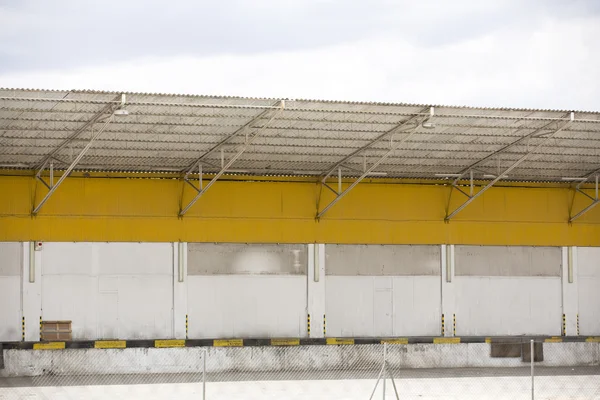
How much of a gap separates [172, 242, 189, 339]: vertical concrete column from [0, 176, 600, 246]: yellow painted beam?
601 mm

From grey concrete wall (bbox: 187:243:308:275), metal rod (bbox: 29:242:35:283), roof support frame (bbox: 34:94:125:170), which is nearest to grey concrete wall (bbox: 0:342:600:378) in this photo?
metal rod (bbox: 29:242:35:283)

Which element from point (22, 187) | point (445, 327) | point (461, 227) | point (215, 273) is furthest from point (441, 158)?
point (22, 187)

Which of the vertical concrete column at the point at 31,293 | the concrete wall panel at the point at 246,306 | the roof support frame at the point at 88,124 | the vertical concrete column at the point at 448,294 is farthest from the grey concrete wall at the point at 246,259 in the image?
the roof support frame at the point at 88,124

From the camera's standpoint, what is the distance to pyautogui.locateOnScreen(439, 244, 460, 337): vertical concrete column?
3142cm

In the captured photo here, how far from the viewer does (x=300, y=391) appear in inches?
1009

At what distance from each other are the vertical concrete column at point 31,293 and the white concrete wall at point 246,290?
446 centimetres

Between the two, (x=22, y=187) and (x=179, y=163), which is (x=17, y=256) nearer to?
(x=22, y=187)

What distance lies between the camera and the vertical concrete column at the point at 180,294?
29328 mm

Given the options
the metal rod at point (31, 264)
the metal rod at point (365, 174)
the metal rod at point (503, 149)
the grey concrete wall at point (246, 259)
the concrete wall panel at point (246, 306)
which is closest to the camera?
the metal rod at point (365, 174)

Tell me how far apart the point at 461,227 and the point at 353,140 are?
Answer: 6.38 m

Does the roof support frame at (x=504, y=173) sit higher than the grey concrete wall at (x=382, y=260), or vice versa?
the roof support frame at (x=504, y=173)

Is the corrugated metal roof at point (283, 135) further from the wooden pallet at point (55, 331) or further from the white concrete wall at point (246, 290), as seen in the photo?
the wooden pallet at point (55, 331)

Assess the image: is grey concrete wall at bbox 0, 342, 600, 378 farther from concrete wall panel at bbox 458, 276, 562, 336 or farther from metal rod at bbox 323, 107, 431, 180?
metal rod at bbox 323, 107, 431, 180

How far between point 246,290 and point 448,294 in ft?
22.0
